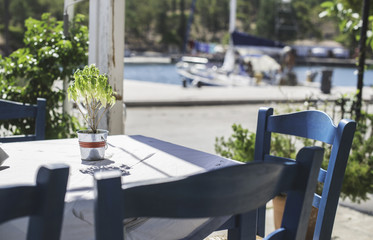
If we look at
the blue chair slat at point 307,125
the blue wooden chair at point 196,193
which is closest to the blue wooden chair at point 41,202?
the blue wooden chair at point 196,193

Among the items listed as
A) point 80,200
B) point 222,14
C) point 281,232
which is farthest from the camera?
point 222,14

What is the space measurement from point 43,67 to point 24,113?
1.40 metres

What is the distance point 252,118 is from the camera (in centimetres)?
1119

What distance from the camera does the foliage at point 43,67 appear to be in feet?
14.3

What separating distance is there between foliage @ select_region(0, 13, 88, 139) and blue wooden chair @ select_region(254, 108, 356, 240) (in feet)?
7.90

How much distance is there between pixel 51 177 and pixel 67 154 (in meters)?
1.42

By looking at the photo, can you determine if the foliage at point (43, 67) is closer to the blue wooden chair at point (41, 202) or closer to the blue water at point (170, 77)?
the blue wooden chair at point (41, 202)

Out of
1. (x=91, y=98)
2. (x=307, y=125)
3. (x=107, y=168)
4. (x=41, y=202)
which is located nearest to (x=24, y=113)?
(x=91, y=98)

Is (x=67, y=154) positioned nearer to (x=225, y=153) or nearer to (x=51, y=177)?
(x=51, y=177)

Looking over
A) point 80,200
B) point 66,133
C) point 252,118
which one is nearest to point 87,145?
point 80,200

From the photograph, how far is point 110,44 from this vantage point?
12.9 feet

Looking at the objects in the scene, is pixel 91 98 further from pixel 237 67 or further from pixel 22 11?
pixel 22 11

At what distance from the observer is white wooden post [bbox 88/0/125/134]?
3900 mm

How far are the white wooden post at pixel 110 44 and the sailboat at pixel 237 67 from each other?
682 inches
